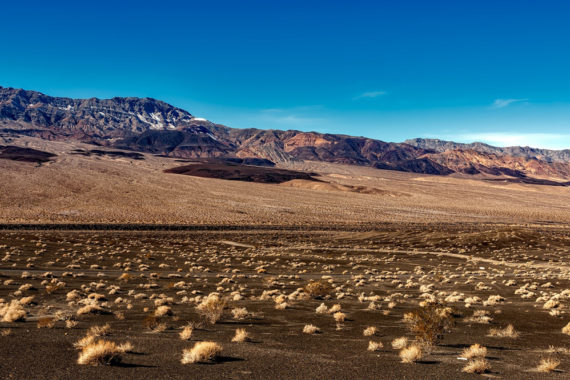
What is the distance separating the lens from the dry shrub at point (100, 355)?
914 cm

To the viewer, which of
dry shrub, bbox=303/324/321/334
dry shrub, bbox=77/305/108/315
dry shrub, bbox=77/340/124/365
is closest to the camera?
dry shrub, bbox=77/340/124/365

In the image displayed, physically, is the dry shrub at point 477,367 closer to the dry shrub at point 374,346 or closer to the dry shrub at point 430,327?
the dry shrub at point 430,327

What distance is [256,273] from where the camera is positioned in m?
29.2

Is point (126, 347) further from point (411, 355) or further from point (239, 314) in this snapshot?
point (411, 355)

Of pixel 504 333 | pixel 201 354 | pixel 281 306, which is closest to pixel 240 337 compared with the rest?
pixel 201 354

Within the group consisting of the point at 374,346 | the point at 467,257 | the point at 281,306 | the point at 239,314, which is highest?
the point at 374,346

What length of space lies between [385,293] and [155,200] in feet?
280

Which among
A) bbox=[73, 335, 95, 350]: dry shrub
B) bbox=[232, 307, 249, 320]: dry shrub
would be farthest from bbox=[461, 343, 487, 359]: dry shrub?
bbox=[73, 335, 95, 350]: dry shrub

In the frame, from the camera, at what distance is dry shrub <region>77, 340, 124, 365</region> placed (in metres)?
9.14

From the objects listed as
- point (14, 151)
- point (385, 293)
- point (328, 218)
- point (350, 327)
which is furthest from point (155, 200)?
point (14, 151)

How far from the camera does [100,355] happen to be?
9148 millimetres

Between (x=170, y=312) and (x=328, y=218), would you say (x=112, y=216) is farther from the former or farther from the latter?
(x=170, y=312)

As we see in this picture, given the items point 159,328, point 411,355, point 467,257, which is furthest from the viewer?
point 467,257

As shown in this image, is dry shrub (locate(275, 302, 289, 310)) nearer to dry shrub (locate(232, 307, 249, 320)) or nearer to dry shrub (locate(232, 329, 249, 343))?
dry shrub (locate(232, 307, 249, 320))
